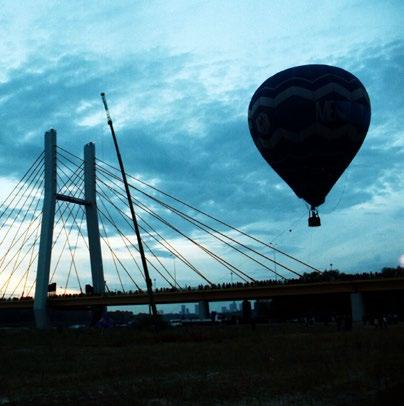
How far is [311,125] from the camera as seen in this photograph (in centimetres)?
2920

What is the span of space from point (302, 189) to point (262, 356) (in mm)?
13609

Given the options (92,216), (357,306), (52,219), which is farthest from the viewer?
(92,216)

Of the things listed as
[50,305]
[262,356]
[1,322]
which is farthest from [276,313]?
[1,322]

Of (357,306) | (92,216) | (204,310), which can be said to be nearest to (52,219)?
(92,216)

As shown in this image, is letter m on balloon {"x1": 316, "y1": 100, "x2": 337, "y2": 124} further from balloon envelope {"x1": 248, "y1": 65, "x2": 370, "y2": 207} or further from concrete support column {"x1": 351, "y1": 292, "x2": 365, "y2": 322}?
concrete support column {"x1": 351, "y1": 292, "x2": 365, "y2": 322}

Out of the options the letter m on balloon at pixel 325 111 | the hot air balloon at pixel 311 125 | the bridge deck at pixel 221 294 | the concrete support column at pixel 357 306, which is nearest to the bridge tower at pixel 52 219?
the bridge deck at pixel 221 294

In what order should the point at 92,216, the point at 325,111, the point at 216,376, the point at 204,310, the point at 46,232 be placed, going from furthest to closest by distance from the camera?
the point at 204,310 < the point at 92,216 < the point at 46,232 < the point at 325,111 < the point at 216,376

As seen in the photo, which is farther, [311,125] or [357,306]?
[357,306]

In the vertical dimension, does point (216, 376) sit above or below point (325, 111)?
below

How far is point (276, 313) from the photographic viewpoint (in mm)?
83500

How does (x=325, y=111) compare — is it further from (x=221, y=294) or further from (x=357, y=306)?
(x=221, y=294)

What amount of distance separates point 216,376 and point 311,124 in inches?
710

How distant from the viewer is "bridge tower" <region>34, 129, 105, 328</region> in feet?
168

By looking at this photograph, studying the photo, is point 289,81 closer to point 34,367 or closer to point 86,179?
point 34,367
